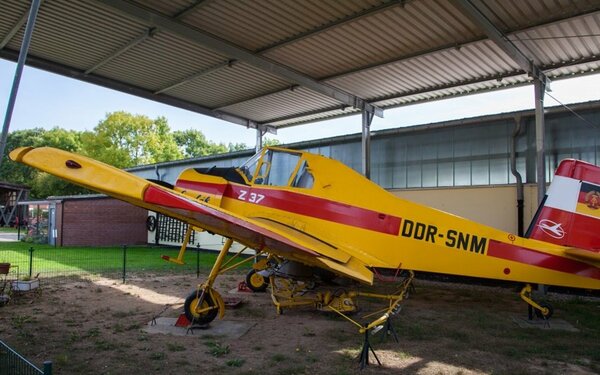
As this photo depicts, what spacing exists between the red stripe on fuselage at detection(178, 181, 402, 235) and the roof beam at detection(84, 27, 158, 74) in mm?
4760

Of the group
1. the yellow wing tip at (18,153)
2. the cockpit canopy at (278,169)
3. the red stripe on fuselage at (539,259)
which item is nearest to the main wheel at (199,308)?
the cockpit canopy at (278,169)

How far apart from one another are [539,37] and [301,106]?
8608 millimetres

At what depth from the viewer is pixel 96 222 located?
2608 centimetres

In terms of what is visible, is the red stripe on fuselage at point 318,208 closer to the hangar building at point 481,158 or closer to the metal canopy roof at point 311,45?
the metal canopy roof at point 311,45

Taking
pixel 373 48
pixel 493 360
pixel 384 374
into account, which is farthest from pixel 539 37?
pixel 384 374

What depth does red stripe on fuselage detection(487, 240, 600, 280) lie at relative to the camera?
7.70 metres

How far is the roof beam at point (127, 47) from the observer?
10.4m

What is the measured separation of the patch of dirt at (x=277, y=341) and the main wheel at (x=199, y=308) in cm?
Answer: 27

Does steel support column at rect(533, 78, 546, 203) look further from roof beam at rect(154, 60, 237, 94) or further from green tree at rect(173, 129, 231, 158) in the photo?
green tree at rect(173, 129, 231, 158)

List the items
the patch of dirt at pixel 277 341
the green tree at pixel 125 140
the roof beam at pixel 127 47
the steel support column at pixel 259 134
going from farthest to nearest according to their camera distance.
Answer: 1. the green tree at pixel 125 140
2. the steel support column at pixel 259 134
3. the roof beam at pixel 127 47
4. the patch of dirt at pixel 277 341

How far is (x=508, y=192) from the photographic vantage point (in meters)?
13.6

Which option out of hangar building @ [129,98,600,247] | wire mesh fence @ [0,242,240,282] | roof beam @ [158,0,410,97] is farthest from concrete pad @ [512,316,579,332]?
wire mesh fence @ [0,242,240,282]

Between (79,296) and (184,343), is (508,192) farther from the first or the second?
(79,296)

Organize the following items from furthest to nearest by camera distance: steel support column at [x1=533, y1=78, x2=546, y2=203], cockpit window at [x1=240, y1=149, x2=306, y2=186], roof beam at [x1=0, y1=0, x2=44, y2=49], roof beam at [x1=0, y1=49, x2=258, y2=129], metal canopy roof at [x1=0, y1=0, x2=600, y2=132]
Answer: roof beam at [x1=0, y1=49, x2=258, y2=129]
steel support column at [x1=533, y1=78, x2=546, y2=203]
roof beam at [x1=0, y1=0, x2=44, y2=49]
metal canopy roof at [x1=0, y1=0, x2=600, y2=132]
cockpit window at [x1=240, y1=149, x2=306, y2=186]
